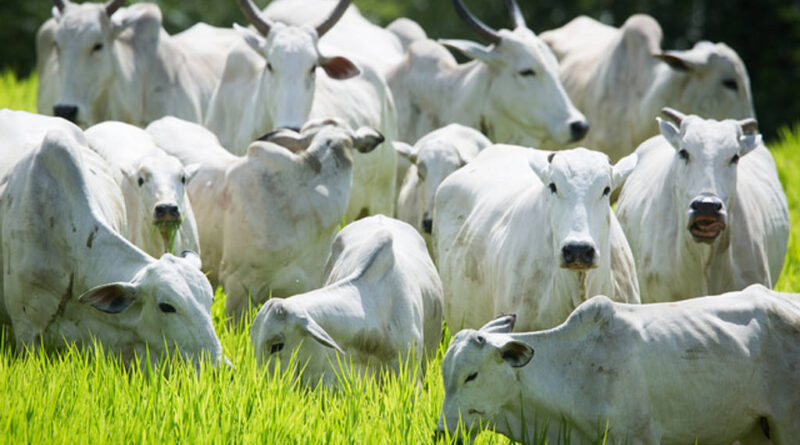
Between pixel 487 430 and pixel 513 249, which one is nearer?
pixel 487 430

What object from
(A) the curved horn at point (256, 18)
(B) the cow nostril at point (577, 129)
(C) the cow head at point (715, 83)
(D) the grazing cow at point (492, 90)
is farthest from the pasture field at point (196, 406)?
(C) the cow head at point (715, 83)

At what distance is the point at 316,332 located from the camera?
630cm

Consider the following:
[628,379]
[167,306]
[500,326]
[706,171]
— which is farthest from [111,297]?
[706,171]

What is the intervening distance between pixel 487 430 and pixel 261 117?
16.4 feet

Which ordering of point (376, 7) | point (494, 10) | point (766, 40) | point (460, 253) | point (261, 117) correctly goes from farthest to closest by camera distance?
1. point (376, 7)
2. point (494, 10)
3. point (766, 40)
4. point (261, 117)
5. point (460, 253)

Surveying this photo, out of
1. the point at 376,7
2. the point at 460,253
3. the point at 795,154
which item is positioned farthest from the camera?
the point at 376,7

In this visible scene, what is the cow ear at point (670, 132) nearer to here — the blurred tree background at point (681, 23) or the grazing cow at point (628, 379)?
the grazing cow at point (628, 379)

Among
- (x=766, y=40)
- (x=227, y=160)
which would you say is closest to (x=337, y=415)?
(x=227, y=160)

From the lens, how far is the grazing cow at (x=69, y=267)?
671 centimetres

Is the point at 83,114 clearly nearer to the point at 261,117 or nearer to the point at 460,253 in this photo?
the point at 261,117

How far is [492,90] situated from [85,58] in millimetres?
3297

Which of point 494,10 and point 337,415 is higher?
point 337,415

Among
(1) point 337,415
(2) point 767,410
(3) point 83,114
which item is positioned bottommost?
(3) point 83,114

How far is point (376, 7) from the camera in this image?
2411 centimetres
